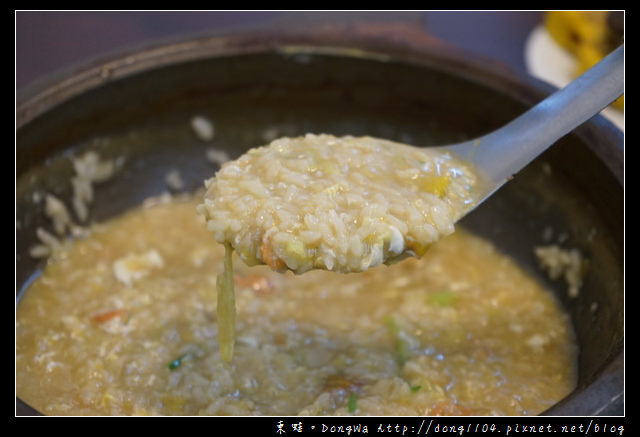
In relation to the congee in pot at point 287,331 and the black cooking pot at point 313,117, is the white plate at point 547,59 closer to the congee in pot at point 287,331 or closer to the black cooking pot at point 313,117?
the black cooking pot at point 313,117

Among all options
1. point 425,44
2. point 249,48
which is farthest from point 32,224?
point 425,44

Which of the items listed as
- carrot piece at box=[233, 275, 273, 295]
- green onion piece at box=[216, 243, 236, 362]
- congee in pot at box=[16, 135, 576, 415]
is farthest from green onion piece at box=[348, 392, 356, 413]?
carrot piece at box=[233, 275, 273, 295]

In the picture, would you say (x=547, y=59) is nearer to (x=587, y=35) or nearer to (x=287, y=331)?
(x=587, y=35)

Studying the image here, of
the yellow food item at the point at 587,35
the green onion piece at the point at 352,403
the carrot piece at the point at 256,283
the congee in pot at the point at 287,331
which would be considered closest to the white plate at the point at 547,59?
the yellow food item at the point at 587,35

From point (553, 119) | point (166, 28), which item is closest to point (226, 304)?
point (553, 119)

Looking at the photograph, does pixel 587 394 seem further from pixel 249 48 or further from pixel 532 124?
pixel 249 48

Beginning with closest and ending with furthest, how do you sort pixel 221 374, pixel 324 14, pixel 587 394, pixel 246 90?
pixel 587 394 → pixel 221 374 → pixel 246 90 → pixel 324 14
